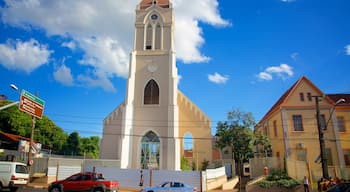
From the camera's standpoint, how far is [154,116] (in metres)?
29.7

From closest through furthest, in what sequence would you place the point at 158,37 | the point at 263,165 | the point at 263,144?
the point at 263,165 → the point at 263,144 → the point at 158,37

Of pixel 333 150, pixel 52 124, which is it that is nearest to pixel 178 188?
pixel 333 150

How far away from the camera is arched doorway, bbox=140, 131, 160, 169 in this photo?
2845 centimetres

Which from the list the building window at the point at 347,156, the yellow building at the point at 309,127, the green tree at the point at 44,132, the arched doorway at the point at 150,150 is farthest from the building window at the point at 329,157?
the green tree at the point at 44,132

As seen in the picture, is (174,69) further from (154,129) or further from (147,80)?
(154,129)

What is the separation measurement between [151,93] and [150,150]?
6669mm

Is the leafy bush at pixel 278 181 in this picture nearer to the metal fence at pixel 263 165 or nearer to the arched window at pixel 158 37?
the metal fence at pixel 263 165

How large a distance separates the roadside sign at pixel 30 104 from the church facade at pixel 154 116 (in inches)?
422

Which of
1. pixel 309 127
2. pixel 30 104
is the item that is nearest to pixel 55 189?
pixel 30 104

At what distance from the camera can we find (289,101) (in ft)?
93.2

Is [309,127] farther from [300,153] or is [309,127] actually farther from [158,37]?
[158,37]

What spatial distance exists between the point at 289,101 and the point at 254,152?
677 cm

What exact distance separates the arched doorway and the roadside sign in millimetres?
12920

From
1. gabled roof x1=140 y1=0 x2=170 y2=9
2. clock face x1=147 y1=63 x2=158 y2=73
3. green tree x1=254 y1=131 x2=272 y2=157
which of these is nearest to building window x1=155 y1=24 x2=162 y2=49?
clock face x1=147 y1=63 x2=158 y2=73
